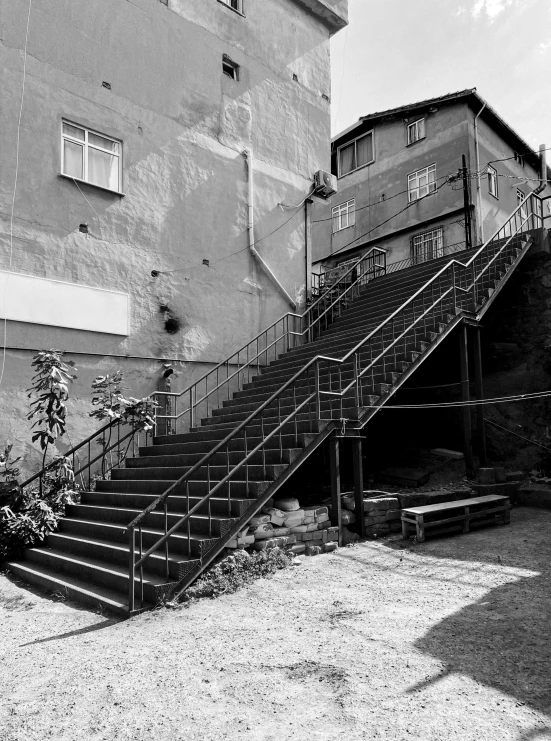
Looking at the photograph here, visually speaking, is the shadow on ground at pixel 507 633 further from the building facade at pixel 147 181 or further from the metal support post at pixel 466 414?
the building facade at pixel 147 181

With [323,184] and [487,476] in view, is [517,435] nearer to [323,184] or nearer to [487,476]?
[487,476]

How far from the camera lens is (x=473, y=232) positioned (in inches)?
802

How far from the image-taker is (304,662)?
4191 millimetres

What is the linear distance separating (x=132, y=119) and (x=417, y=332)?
6961 millimetres

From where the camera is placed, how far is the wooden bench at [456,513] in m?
7.75

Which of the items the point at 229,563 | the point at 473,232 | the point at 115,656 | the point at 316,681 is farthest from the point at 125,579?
the point at 473,232

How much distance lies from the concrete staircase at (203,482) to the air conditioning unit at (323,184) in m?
4.72

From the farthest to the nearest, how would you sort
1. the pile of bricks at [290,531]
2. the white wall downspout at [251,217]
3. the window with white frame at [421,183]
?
1. the window with white frame at [421,183]
2. the white wall downspout at [251,217]
3. the pile of bricks at [290,531]

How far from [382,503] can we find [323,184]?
958cm

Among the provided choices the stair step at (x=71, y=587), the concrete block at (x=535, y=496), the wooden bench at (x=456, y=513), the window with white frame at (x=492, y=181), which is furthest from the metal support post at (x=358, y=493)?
the window with white frame at (x=492, y=181)

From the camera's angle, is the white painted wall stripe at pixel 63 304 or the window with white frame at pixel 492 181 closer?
the white painted wall stripe at pixel 63 304

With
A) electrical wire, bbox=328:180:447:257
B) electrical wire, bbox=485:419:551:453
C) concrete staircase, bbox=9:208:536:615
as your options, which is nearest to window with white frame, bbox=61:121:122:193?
concrete staircase, bbox=9:208:536:615

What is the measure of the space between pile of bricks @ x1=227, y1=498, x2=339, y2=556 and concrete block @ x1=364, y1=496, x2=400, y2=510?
764 mm

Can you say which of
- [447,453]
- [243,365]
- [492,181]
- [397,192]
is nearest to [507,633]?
[447,453]
